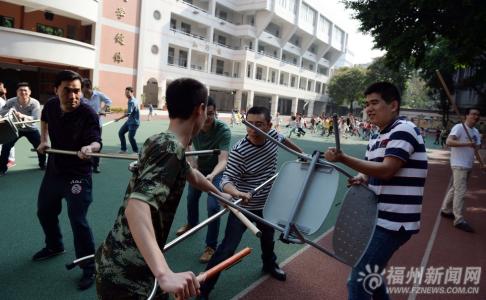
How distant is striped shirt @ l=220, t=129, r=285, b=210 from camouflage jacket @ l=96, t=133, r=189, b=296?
5.36 feet

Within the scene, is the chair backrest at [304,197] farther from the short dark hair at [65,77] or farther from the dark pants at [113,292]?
the short dark hair at [65,77]

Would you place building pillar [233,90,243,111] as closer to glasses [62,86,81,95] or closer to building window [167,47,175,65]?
building window [167,47,175,65]

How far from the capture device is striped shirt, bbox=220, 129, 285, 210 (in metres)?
3.37

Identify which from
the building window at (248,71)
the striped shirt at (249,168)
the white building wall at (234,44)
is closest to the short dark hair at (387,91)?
the striped shirt at (249,168)

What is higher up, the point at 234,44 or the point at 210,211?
the point at 234,44

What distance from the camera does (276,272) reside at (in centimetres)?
376

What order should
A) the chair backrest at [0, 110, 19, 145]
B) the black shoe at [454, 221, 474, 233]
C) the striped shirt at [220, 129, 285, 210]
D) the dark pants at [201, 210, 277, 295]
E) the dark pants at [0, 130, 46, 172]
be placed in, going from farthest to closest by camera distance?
the dark pants at [0, 130, 46, 172], the black shoe at [454, 221, 474, 233], the chair backrest at [0, 110, 19, 145], the striped shirt at [220, 129, 285, 210], the dark pants at [201, 210, 277, 295]

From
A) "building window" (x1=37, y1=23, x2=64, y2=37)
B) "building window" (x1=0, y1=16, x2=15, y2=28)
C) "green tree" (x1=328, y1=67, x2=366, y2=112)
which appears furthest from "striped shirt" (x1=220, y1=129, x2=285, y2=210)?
"green tree" (x1=328, y1=67, x2=366, y2=112)

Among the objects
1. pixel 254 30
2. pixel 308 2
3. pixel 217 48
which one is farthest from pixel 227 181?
pixel 308 2

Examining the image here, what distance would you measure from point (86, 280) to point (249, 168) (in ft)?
6.09

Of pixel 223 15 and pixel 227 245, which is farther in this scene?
pixel 223 15

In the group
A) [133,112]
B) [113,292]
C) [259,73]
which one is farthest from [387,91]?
[259,73]

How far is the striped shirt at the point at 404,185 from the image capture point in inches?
88.7

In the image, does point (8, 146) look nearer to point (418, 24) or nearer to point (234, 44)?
point (418, 24)
